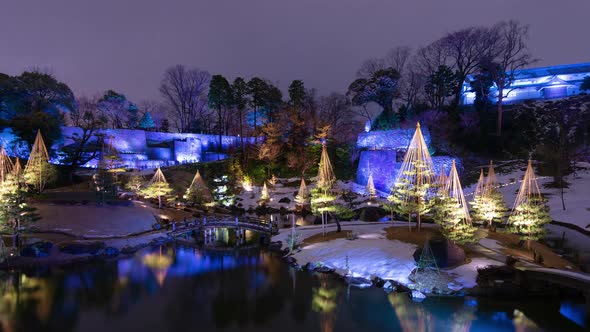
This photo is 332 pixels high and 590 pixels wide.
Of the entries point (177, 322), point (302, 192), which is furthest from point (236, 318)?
point (302, 192)

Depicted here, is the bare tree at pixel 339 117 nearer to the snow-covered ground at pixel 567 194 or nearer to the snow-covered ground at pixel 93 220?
the snow-covered ground at pixel 567 194

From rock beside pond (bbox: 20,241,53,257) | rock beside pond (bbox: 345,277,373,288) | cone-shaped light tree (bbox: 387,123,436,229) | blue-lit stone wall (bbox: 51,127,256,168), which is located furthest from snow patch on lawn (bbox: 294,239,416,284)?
blue-lit stone wall (bbox: 51,127,256,168)

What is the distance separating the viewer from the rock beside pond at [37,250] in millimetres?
17922

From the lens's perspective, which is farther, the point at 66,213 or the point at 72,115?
the point at 72,115

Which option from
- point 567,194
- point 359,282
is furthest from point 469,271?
point 567,194

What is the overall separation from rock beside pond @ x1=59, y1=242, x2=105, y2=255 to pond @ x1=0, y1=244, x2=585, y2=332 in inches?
78.5

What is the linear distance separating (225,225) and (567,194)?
27.9 metres

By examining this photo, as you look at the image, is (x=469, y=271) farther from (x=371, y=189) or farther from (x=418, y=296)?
(x=371, y=189)

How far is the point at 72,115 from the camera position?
4959 centimetres

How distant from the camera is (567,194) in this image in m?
27.2

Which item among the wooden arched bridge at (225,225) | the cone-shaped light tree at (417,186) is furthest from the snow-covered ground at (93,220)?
the cone-shaped light tree at (417,186)

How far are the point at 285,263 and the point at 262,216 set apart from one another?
14.4 metres

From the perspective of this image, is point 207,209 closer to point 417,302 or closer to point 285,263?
point 285,263

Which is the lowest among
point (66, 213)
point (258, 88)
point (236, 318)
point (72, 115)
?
point (236, 318)
